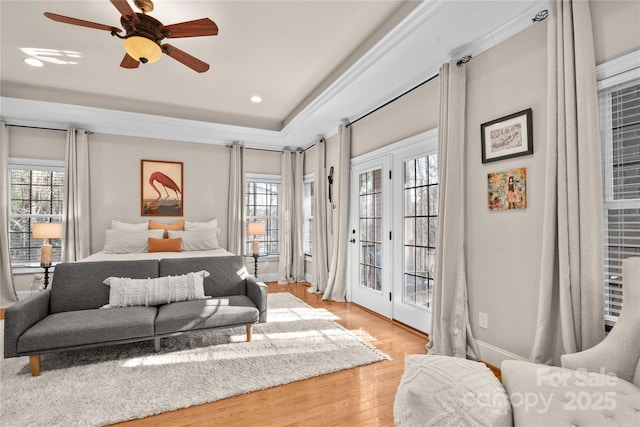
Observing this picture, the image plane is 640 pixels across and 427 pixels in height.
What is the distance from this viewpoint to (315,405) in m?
2.04

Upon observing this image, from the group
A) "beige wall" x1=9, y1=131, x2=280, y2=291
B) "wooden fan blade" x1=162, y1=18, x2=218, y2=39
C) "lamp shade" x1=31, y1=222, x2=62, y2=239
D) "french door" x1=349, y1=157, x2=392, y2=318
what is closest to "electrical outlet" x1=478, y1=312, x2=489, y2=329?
"french door" x1=349, y1=157, x2=392, y2=318

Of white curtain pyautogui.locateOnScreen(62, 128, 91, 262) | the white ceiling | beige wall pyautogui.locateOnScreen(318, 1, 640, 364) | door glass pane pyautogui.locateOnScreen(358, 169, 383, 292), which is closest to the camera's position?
beige wall pyautogui.locateOnScreen(318, 1, 640, 364)

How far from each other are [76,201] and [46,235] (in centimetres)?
75

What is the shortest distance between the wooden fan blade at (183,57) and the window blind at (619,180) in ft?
10.1

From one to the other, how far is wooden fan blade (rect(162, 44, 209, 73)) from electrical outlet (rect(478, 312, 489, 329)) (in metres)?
3.31

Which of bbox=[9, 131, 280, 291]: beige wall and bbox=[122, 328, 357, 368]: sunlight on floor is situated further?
bbox=[9, 131, 280, 291]: beige wall

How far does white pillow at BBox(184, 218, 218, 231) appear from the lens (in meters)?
5.50

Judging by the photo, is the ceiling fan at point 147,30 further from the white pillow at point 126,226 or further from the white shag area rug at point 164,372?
the white pillow at point 126,226

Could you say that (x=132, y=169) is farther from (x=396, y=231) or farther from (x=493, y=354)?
(x=493, y=354)

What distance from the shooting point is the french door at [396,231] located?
3326 mm

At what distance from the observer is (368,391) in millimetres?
2213

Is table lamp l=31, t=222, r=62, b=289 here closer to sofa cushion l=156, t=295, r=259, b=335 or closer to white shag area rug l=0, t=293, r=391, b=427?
white shag area rug l=0, t=293, r=391, b=427

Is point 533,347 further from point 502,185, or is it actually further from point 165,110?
point 165,110

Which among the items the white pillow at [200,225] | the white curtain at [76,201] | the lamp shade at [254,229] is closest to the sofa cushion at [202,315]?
the lamp shade at [254,229]
